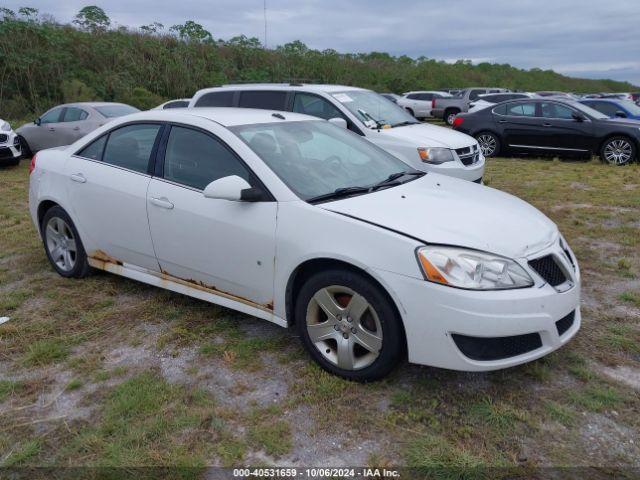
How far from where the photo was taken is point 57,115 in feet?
40.6

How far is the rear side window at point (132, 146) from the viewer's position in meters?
4.25

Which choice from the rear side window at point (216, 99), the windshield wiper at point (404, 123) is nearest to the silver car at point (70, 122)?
the rear side window at point (216, 99)

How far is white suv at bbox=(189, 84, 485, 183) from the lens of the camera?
743 cm

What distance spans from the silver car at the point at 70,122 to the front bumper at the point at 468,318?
1046 cm

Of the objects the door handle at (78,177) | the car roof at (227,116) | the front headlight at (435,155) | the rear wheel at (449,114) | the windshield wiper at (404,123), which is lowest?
the rear wheel at (449,114)

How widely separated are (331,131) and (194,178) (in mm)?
1237

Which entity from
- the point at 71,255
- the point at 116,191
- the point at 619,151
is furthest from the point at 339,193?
the point at 619,151

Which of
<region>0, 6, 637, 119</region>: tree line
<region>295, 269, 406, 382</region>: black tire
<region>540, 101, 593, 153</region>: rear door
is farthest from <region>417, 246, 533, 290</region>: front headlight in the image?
<region>0, 6, 637, 119</region>: tree line

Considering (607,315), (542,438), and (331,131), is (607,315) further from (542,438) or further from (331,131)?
(331,131)

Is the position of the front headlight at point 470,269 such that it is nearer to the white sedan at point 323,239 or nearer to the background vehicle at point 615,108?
the white sedan at point 323,239

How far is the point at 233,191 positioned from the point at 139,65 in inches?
1088

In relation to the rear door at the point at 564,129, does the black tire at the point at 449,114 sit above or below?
below

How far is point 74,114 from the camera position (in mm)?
12156

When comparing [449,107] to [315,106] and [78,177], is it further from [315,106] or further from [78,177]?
[78,177]
